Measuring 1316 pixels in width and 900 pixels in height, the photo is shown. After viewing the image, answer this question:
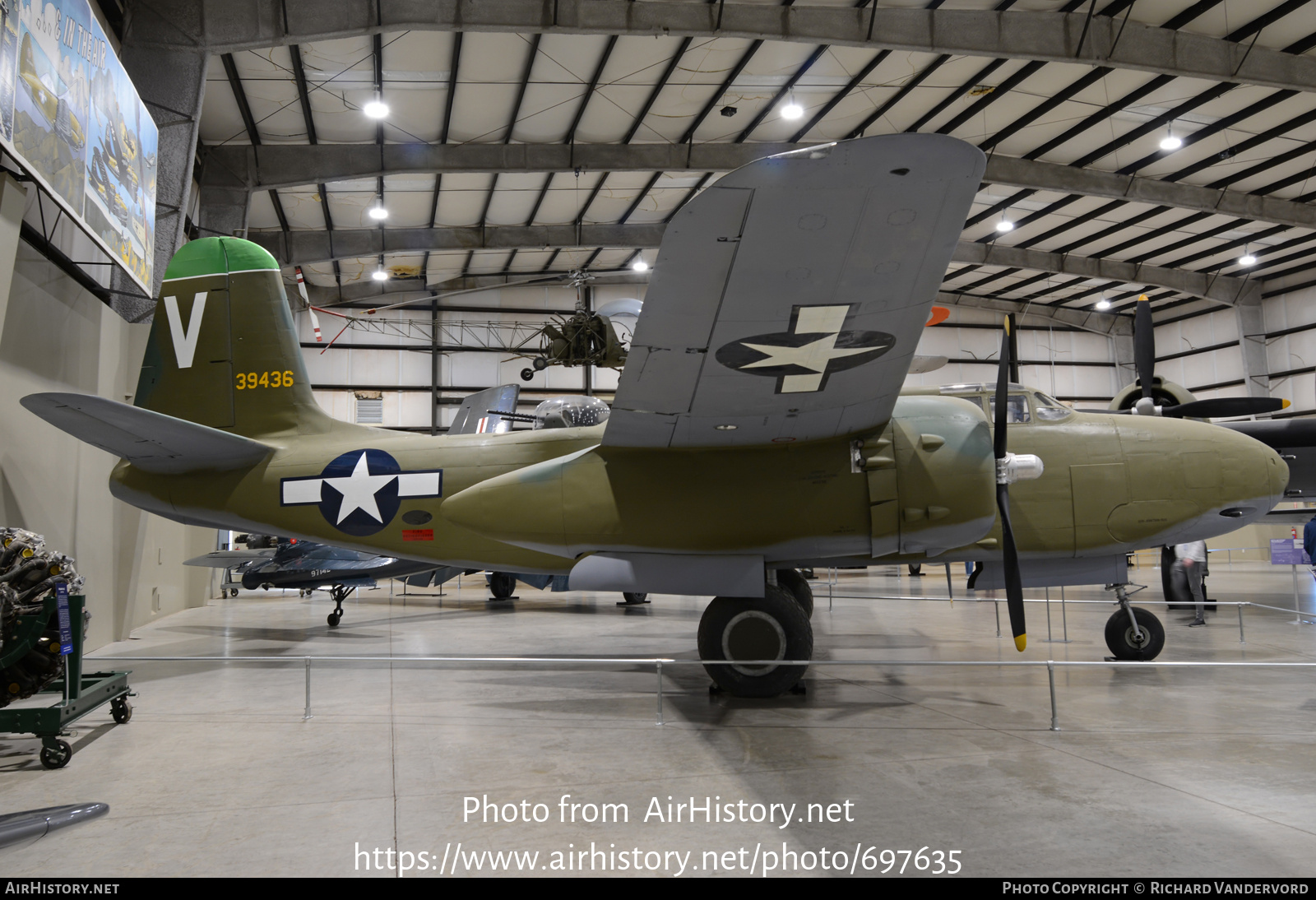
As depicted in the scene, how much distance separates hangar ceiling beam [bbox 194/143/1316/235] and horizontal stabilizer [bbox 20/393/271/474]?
482 inches

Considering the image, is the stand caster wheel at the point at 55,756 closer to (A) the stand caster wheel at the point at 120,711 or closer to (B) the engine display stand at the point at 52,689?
(B) the engine display stand at the point at 52,689

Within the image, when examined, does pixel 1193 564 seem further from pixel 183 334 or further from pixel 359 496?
pixel 183 334

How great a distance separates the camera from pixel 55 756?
4.88m

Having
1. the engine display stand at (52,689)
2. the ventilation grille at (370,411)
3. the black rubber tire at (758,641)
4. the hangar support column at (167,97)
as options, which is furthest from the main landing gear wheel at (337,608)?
the ventilation grille at (370,411)

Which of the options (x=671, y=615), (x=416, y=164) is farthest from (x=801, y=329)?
(x=416, y=164)

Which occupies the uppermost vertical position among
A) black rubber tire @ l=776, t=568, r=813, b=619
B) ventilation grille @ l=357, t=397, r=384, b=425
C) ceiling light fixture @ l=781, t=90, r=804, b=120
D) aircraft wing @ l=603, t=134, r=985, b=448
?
ceiling light fixture @ l=781, t=90, r=804, b=120

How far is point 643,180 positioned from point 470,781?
2109 centimetres

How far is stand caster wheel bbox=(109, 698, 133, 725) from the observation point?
6.04 metres

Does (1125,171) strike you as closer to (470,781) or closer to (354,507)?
(354,507)

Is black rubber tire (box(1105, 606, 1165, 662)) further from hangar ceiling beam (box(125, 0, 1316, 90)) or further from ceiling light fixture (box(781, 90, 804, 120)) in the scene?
ceiling light fixture (box(781, 90, 804, 120))

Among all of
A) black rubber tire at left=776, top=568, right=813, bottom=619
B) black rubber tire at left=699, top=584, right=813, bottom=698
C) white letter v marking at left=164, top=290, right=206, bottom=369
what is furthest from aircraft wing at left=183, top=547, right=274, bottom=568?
black rubber tire at left=699, top=584, right=813, bottom=698

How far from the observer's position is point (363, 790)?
438 cm

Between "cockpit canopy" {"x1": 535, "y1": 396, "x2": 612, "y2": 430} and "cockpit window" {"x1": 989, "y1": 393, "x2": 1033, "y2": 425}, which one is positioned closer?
"cockpit window" {"x1": 989, "y1": 393, "x2": 1033, "y2": 425}
